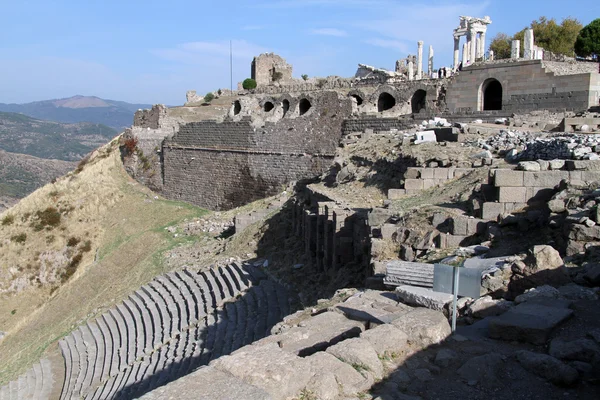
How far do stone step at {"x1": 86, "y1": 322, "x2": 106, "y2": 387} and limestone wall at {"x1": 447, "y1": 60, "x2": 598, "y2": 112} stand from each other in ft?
44.4

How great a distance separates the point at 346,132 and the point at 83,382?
1212 centimetres

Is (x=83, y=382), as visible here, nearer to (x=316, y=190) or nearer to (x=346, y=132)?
(x=316, y=190)

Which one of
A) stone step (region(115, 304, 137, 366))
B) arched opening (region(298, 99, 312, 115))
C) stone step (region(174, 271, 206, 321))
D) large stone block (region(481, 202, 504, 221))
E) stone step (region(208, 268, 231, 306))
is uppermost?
arched opening (region(298, 99, 312, 115))

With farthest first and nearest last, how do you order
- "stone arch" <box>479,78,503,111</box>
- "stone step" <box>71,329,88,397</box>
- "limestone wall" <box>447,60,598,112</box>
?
"stone arch" <box>479,78,503,111</box>
"limestone wall" <box>447,60,598,112</box>
"stone step" <box>71,329,88,397</box>

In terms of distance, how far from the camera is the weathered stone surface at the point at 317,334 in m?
4.80

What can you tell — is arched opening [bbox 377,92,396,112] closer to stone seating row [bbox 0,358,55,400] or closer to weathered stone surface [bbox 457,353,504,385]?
stone seating row [bbox 0,358,55,400]

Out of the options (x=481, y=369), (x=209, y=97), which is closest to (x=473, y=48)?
(x=209, y=97)

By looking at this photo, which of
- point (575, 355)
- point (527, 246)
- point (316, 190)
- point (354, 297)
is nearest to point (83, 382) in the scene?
point (316, 190)

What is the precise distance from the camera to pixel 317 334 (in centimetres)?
513

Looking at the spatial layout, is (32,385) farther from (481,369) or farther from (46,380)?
(481,369)

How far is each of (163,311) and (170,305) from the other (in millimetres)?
209

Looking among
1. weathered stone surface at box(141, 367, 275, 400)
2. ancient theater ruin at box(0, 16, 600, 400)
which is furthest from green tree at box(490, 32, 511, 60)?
weathered stone surface at box(141, 367, 275, 400)

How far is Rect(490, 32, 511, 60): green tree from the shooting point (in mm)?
35938

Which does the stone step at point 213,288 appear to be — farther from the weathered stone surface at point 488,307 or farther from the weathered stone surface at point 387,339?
the weathered stone surface at point 387,339
